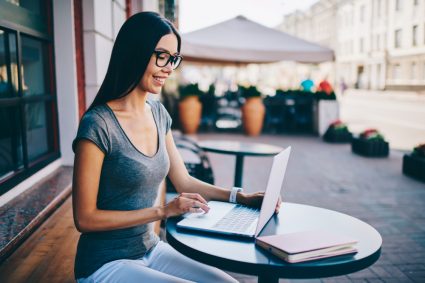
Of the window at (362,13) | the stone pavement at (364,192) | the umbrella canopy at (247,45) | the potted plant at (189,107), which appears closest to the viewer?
the stone pavement at (364,192)

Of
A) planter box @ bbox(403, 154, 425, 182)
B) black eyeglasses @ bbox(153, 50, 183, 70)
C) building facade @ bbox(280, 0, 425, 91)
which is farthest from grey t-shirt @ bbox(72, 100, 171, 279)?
building facade @ bbox(280, 0, 425, 91)

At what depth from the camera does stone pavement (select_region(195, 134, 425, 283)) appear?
347 centimetres

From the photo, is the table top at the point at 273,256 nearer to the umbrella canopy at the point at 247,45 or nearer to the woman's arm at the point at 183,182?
the woman's arm at the point at 183,182

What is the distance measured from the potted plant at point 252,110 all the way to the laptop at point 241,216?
916 centimetres

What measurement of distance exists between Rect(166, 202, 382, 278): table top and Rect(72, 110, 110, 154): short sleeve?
17.4 inches

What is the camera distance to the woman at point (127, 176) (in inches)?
61.2

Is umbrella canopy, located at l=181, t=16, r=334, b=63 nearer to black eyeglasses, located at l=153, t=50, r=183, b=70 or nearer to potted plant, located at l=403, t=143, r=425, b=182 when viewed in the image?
potted plant, located at l=403, t=143, r=425, b=182

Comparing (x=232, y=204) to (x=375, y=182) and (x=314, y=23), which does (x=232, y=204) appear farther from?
(x=314, y=23)

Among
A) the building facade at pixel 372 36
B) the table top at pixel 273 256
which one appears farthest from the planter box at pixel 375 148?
the building facade at pixel 372 36

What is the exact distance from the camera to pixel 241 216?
184 centimetres

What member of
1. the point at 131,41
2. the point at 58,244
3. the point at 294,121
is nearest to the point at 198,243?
the point at 131,41

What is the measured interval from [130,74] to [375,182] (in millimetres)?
5559

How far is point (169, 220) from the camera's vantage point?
5.91 ft

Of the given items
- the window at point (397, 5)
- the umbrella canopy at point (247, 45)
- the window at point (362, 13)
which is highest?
the window at point (362, 13)
